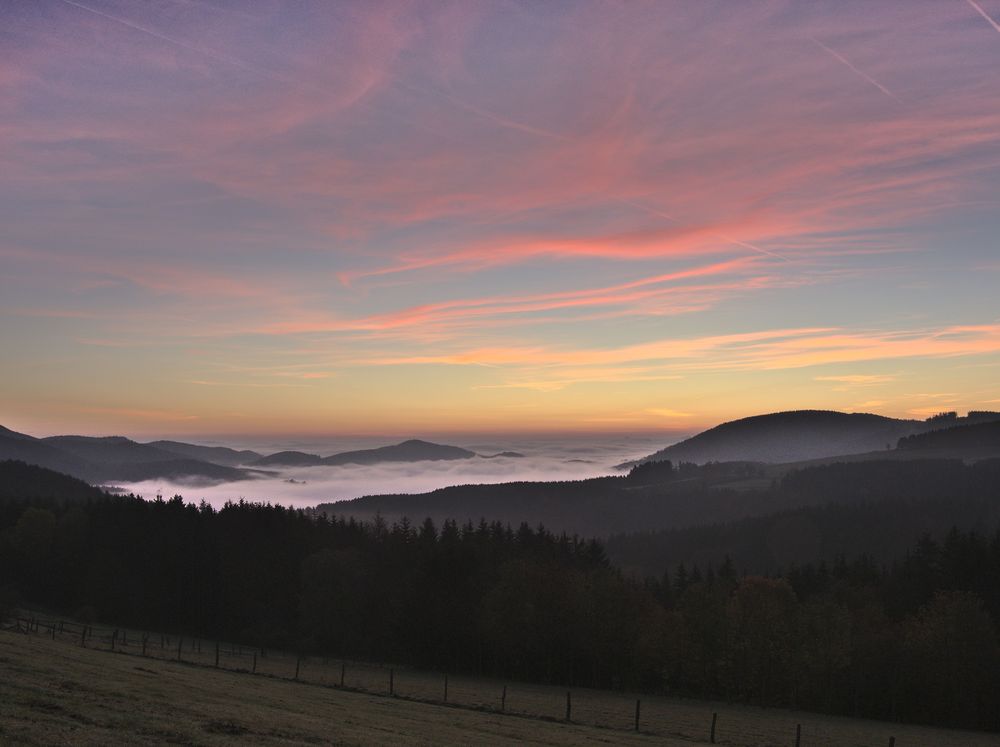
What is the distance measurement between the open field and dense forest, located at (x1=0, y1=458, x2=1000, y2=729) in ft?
60.9

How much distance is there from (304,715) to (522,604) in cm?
6903

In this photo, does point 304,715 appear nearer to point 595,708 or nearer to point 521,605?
point 595,708

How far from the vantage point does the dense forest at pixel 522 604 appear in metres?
Answer: 90.1

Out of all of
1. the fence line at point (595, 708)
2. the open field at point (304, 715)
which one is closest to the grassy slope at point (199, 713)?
the open field at point (304, 715)

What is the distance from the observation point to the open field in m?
24.0

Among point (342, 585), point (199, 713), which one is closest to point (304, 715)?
point (199, 713)

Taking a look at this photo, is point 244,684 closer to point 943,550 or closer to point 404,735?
point 404,735

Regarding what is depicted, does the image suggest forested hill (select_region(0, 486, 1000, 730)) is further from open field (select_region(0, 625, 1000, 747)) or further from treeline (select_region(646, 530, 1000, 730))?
open field (select_region(0, 625, 1000, 747))

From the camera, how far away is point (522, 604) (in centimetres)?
10012

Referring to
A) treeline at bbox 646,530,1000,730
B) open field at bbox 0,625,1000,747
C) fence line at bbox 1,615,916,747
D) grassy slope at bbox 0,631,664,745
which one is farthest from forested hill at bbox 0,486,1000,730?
grassy slope at bbox 0,631,664,745

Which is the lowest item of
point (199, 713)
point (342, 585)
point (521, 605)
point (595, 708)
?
point (342, 585)

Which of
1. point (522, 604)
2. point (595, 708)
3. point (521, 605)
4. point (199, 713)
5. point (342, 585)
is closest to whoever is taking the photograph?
point (199, 713)

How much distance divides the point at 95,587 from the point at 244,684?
351ft

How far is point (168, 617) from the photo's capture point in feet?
431
